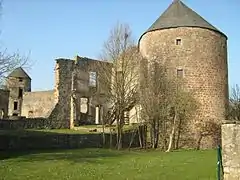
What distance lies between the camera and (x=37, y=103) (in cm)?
4525

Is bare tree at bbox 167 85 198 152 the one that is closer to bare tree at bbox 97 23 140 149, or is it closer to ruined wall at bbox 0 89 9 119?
bare tree at bbox 97 23 140 149

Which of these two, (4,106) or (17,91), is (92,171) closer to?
(4,106)

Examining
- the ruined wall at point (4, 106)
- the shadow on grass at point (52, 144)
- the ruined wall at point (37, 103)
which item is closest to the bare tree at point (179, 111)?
the shadow on grass at point (52, 144)

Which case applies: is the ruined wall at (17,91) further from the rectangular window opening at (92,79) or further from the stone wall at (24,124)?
the stone wall at (24,124)

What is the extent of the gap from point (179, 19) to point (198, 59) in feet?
12.1

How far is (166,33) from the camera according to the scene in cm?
2967

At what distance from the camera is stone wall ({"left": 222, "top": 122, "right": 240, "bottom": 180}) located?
30.9ft

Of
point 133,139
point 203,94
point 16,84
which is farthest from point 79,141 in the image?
point 16,84

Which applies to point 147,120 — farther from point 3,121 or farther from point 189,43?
A: point 3,121

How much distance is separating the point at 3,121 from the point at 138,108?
1086cm

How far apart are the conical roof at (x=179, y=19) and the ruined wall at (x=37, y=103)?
17.4 metres

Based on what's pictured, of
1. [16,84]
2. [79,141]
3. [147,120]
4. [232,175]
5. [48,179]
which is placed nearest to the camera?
[232,175]

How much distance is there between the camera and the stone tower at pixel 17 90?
5350 centimetres

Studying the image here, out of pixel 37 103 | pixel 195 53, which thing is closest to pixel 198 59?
pixel 195 53
